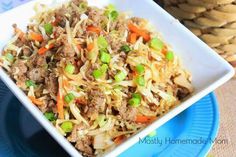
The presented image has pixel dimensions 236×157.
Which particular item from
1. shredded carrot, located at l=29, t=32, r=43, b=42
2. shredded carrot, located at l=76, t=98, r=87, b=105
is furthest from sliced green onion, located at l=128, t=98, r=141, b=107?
shredded carrot, located at l=29, t=32, r=43, b=42

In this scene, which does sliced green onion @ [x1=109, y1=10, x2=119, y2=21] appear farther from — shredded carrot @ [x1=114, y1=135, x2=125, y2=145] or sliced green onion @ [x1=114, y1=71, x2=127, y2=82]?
shredded carrot @ [x1=114, y1=135, x2=125, y2=145]

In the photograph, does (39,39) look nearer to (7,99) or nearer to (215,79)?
(7,99)

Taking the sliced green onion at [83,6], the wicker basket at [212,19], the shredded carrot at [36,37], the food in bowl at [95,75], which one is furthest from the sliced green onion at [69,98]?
the wicker basket at [212,19]

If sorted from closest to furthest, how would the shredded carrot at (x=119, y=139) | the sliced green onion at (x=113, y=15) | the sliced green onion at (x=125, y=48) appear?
the shredded carrot at (x=119, y=139), the sliced green onion at (x=125, y=48), the sliced green onion at (x=113, y=15)

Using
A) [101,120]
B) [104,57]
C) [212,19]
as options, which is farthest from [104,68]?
[212,19]

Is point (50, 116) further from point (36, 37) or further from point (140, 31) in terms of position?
point (140, 31)

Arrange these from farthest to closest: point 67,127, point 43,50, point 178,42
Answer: point 178,42
point 43,50
point 67,127

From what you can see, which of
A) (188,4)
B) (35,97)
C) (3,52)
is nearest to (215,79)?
(188,4)

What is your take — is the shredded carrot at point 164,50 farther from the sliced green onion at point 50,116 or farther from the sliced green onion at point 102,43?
the sliced green onion at point 50,116
